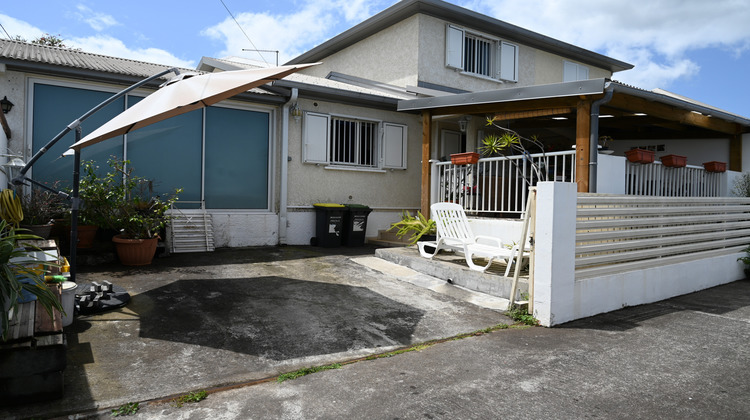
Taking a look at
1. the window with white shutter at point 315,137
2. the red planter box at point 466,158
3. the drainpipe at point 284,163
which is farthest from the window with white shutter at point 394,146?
the red planter box at point 466,158

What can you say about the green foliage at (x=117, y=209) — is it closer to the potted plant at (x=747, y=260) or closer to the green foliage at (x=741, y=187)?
the potted plant at (x=747, y=260)

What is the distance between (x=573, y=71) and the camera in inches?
597

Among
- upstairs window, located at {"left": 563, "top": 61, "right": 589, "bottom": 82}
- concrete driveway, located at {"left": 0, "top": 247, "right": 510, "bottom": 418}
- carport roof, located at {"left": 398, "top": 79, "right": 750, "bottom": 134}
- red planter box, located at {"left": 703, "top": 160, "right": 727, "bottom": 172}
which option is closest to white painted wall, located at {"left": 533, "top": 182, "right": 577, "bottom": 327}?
concrete driveway, located at {"left": 0, "top": 247, "right": 510, "bottom": 418}

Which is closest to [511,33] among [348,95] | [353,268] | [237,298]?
[348,95]

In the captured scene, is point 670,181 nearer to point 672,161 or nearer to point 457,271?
point 672,161

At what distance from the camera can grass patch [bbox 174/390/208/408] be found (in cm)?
283

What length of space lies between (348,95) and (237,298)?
538cm

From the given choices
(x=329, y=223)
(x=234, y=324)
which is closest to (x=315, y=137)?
(x=329, y=223)

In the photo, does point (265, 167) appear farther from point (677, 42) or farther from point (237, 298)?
point (677, 42)

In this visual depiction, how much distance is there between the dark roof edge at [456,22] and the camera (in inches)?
463

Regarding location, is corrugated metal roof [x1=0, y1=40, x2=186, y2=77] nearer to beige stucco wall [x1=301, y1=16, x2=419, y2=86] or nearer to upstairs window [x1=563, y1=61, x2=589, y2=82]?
beige stucco wall [x1=301, y1=16, x2=419, y2=86]

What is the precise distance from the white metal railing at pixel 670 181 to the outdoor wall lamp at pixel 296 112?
6024 millimetres

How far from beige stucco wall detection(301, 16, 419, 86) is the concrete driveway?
6815 mm

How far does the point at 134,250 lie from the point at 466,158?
5.40m
